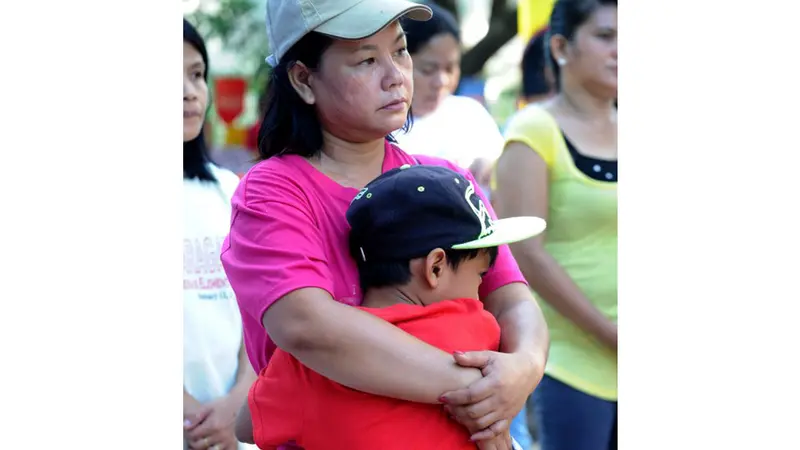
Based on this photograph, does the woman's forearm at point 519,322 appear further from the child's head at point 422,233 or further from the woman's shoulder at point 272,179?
the woman's shoulder at point 272,179

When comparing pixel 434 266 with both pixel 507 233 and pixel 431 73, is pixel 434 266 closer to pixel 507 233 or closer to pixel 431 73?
pixel 507 233

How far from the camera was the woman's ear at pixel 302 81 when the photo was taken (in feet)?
4.72

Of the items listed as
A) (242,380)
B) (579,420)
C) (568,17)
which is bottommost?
(579,420)

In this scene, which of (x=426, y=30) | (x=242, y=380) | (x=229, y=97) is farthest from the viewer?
(x=426, y=30)

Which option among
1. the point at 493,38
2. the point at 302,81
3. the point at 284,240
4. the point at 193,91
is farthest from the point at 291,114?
the point at 493,38

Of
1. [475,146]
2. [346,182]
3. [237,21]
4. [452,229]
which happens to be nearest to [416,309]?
[452,229]

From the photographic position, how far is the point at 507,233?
53.0 inches

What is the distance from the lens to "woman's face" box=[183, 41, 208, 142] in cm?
213

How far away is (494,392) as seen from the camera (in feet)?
4.25

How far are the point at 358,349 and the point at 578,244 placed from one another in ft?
4.21

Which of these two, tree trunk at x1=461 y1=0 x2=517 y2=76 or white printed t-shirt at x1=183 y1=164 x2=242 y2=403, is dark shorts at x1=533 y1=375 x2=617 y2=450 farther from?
tree trunk at x1=461 y1=0 x2=517 y2=76
